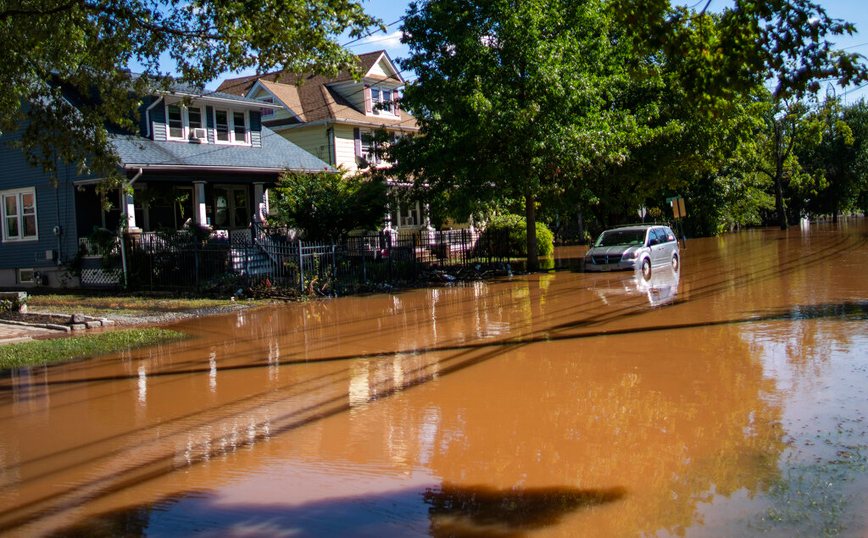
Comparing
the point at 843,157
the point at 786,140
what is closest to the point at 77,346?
the point at 786,140

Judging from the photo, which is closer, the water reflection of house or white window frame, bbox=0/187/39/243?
white window frame, bbox=0/187/39/243

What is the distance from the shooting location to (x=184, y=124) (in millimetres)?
27078

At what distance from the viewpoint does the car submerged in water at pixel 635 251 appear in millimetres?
22922

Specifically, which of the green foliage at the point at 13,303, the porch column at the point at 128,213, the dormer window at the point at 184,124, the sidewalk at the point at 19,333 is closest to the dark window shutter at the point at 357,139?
the dormer window at the point at 184,124

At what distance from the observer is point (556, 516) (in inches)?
190

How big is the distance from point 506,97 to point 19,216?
18223 millimetres

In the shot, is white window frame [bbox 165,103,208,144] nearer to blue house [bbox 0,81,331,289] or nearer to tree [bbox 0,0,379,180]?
blue house [bbox 0,81,331,289]

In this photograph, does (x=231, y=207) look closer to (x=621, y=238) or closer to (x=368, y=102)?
(x=368, y=102)

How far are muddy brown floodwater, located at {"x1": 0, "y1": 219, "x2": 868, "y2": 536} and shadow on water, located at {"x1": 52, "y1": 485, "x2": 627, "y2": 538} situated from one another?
19 mm

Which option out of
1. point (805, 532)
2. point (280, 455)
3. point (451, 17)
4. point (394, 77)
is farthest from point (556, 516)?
point (394, 77)

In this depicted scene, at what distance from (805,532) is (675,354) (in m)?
5.55

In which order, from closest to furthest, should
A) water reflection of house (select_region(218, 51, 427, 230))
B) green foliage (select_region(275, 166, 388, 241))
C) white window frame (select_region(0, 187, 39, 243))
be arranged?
1. green foliage (select_region(275, 166, 388, 241))
2. white window frame (select_region(0, 187, 39, 243))
3. water reflection of house (select_region(218, 51, 427, 230))

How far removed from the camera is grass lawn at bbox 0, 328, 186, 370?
11.8 metres

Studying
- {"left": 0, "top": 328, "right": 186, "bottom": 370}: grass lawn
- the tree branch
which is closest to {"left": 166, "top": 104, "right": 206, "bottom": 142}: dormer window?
the tree branch
